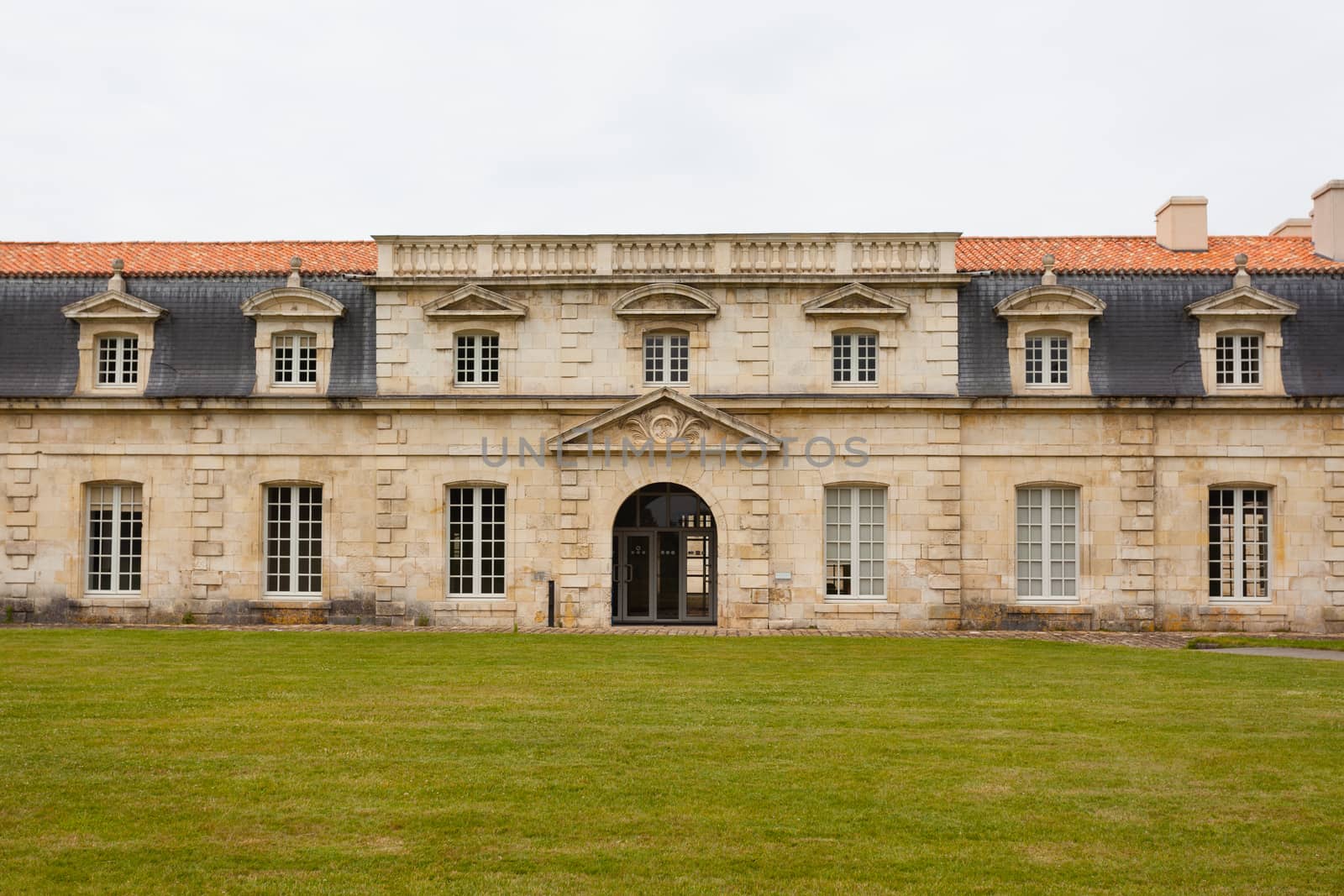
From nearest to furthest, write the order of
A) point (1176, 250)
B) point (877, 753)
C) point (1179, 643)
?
point (877, 753) < point (1179, 643) < point (1176, 250)

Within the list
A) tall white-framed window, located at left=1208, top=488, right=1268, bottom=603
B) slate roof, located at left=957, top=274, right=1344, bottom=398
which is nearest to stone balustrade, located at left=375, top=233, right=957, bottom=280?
slate roof, located at left=957, top=274, right=1344, bottom=398

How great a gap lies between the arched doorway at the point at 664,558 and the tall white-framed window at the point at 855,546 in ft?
7.69

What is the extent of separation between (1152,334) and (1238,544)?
14.2ft

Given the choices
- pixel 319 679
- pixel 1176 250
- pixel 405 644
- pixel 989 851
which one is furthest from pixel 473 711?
pixel 1176 250

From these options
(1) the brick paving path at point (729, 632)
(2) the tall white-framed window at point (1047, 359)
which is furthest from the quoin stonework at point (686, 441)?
(1) the brick paving path at point (729, 632)

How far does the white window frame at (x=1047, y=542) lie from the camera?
2467 centimetres

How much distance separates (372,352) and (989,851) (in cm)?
1956

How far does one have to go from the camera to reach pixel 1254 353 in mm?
24844

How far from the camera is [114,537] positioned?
25.3m

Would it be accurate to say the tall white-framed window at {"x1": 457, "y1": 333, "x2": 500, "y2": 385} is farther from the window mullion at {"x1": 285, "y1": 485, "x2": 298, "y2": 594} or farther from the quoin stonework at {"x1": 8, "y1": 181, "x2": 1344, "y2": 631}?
the window mullion at {"x1": 285, "y1": 485, "x2": 298, "y2": 594}

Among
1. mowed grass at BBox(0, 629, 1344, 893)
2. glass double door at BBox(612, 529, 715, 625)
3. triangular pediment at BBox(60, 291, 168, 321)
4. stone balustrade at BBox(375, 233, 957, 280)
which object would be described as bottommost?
mowed grass at BBox(0, 629, 1344, 893)

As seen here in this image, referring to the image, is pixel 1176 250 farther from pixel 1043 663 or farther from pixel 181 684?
pixel 181 684

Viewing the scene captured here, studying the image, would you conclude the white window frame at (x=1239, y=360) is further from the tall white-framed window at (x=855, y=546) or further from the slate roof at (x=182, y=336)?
the slate roof at (x=182, y=336)

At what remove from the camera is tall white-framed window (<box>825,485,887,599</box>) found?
2470 cm
